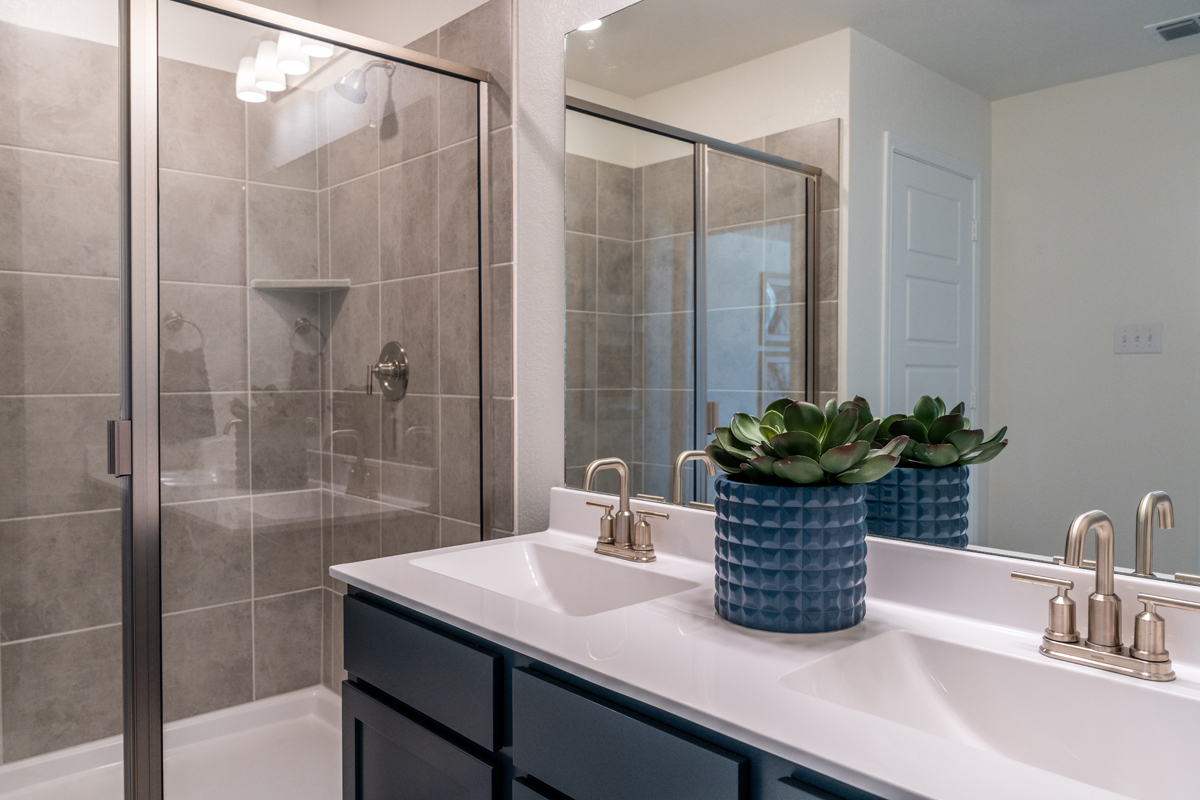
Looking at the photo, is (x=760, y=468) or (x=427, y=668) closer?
(x=760, y=468)

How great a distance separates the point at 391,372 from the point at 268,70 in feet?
2.13

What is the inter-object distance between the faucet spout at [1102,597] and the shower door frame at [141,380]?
148cm

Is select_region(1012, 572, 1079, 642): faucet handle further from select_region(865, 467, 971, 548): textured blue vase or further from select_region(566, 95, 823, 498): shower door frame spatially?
select_region(566, 95, 823, 498): shower door frame

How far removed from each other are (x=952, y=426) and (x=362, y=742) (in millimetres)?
1086

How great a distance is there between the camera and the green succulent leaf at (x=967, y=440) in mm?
1106

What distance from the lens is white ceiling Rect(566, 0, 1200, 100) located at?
0.99 meters

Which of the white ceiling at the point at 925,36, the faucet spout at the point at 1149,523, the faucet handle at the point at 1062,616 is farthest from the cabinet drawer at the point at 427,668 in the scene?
the white ceiling at the point at 925,36

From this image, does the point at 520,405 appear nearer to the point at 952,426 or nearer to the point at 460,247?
the point at 460,247

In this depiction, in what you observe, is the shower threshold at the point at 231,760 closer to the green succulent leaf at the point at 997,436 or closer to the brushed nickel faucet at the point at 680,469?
the brushed nickel faucet at the point at 680,469

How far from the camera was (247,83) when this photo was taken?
1.50 metres

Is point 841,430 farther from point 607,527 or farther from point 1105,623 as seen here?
point 607,527

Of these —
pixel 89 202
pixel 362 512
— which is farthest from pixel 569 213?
pixel 89 202

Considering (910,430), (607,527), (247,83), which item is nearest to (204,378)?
(247,83)

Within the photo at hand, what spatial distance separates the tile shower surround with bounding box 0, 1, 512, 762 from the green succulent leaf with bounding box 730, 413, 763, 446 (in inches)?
36.5
